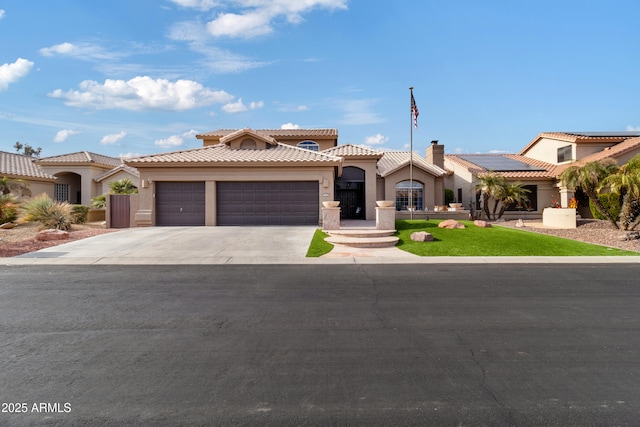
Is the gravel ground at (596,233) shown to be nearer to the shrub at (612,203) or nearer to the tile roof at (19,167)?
the shrub at (612,203)

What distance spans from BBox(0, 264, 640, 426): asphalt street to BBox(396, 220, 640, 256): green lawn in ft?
15.7

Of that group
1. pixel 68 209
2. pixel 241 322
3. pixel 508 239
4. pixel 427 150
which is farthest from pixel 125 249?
pixel 427 150

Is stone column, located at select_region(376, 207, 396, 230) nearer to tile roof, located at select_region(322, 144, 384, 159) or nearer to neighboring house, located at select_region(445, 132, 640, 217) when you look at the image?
tile roof, located at select_region(322, 144, 384, 159)

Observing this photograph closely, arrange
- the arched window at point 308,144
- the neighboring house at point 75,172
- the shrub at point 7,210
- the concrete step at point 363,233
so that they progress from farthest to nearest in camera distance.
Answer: the neighboring house at point 75,172
the arched window at point 308,144
the shrub at point 7,210
the concrete step at point 363,233

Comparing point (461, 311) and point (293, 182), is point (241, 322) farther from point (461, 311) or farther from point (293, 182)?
point (293, 182)

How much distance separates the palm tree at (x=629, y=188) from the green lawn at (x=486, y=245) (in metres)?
3.82

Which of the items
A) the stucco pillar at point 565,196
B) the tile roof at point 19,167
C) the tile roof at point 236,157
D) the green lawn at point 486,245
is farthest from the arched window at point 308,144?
the tile roof at point 19,167

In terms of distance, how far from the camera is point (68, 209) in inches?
792

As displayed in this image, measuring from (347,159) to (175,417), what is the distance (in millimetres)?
22827

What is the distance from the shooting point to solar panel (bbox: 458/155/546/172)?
29.5 metres

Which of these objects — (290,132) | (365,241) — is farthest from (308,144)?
(365,241)

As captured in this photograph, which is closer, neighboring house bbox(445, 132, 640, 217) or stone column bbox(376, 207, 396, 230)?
stone column bbox(376, 207, 396, 230)

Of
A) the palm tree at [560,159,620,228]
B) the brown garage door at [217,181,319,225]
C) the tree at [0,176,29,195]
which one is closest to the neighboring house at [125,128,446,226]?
the brown garage door at [217,181,319,225]

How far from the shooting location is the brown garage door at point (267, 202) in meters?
21.1
